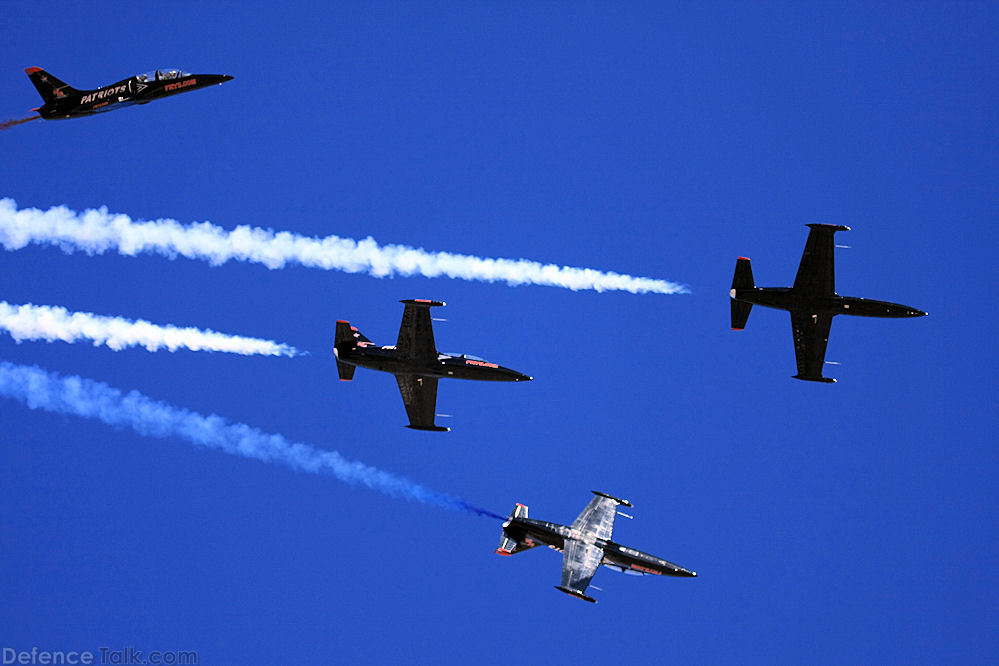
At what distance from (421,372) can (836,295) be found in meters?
17.6

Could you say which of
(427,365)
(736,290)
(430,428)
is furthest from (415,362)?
(736,290)

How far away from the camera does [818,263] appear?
55.8 metres

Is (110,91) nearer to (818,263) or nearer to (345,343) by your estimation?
(345,343)

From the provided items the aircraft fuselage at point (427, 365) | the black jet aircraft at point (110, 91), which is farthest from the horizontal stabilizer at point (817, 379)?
the black jet aircraft at point (110, 91)

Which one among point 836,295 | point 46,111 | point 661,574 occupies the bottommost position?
point 661,574

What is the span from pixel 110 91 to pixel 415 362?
16582 millimetres

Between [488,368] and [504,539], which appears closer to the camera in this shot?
[488,368]

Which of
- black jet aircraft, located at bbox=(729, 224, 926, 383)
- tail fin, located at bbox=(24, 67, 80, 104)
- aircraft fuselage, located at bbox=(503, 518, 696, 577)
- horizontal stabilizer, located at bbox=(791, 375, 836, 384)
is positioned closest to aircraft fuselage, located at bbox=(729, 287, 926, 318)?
black jet aircraft, located at bbox=(729, 224, 926, 383)

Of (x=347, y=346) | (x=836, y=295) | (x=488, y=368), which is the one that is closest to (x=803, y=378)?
(x=836, y=295)

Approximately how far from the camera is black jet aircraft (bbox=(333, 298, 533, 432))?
2092 inches

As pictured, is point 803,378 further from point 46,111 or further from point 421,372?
point 46,111

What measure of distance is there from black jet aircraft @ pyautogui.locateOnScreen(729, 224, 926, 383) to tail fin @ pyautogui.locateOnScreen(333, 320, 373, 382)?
51.3 feet

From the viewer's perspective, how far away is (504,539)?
57.5m

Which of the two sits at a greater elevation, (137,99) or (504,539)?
(137,99)
